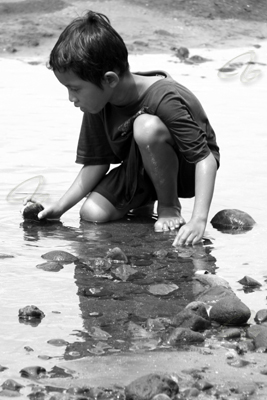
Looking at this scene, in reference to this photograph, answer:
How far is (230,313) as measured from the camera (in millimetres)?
3314

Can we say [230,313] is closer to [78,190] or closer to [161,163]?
[161,163]

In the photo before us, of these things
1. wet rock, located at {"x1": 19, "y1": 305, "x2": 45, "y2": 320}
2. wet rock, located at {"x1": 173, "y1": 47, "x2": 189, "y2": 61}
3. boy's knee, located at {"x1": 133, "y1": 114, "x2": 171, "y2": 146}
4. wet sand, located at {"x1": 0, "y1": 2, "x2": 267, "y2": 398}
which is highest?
boy's knee, located at {"x1": 133, "y1": 114, "x2": 171, "y2": 146}

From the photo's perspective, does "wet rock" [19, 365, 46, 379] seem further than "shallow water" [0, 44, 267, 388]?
No

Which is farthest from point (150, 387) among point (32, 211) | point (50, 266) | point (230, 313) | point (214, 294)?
point (32, 211)

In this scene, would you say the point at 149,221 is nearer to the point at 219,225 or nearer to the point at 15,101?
the point at 219,225

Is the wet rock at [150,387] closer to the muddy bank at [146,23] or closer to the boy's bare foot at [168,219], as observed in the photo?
the boy's bare foot at [168,219]

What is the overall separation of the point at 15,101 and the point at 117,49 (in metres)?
4.11

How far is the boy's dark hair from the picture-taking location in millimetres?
4449

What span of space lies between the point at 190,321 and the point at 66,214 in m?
2.13

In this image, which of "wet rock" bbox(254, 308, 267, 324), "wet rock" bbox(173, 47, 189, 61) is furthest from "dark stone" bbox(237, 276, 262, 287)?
"wet rock" bbox(173, 47, 189, 61)

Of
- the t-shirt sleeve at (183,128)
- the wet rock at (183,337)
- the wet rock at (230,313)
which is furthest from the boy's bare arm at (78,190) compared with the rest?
the wet rock at (183,337)

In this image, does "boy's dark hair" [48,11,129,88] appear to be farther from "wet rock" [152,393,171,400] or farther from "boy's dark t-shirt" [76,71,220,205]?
"wet rock" [152,393,171,400]

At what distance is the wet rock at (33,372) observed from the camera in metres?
2.81

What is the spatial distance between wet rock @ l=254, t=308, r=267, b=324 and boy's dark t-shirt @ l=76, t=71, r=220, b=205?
140 cm
